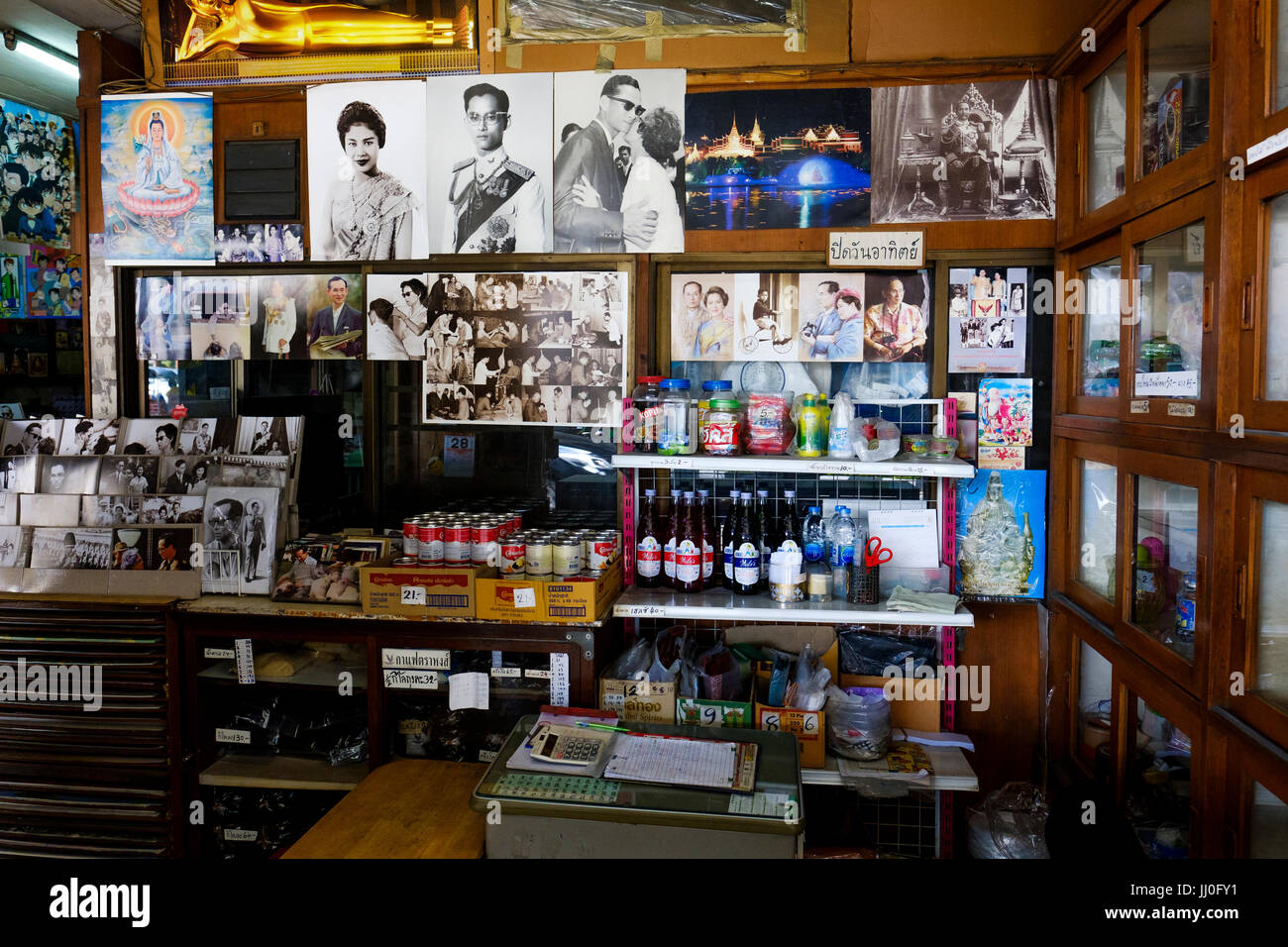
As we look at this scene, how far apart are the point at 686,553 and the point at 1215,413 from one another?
162 centimetres

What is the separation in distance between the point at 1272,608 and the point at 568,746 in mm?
1770

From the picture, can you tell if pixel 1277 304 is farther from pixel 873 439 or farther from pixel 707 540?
pixel 707 540

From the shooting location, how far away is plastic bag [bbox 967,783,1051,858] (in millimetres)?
2924

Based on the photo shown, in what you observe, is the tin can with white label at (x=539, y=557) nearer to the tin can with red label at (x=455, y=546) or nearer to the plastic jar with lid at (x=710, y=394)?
the tin can with red label at (x=455, y=546)

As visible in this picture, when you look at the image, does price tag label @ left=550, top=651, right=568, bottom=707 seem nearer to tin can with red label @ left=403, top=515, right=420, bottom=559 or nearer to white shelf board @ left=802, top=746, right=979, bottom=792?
tin can with red label @ left=403, top=515, right=420, bottom=559

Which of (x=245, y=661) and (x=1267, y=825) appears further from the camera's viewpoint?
(x=245, y=661)

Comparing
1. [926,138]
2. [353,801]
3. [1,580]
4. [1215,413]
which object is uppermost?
[926,138]

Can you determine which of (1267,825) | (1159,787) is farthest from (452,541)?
(1267,825)

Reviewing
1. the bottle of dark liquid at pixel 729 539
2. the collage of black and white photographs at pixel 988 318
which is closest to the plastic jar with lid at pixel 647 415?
the bottle of dark liquid at pixel 729 539

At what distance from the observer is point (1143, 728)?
250 centimetres

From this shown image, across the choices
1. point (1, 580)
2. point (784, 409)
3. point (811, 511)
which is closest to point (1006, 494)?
point (811, 511)

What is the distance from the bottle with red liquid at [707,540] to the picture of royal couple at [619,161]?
3.18ft

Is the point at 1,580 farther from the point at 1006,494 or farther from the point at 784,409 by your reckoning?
the point at 1006,494

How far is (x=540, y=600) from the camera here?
2.92 metres
